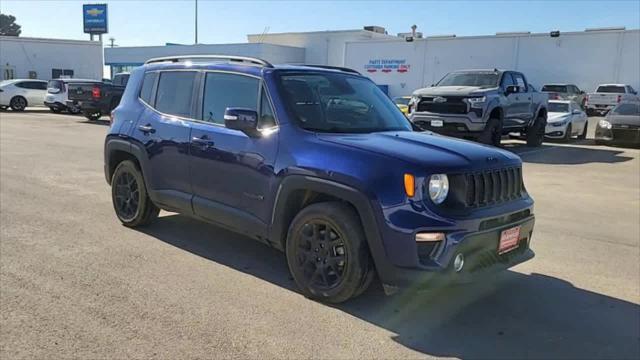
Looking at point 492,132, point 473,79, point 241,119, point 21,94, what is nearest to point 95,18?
point 21,94

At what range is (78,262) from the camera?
5.11 m

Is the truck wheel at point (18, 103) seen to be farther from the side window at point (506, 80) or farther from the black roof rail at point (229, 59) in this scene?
the black roof rail at point (229, 59)

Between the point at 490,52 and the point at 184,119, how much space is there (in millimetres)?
38547

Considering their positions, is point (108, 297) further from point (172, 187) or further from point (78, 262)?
point (172, 187)

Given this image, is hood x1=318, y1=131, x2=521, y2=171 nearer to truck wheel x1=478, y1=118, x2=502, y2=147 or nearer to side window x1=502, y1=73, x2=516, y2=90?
truck wheel x1=478, y1=118, x2=502, y2=147

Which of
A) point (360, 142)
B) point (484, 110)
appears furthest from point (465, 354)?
point (484, 110)

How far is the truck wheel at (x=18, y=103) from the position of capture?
29.0m

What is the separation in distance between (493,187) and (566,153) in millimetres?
12895

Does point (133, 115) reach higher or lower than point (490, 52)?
lower

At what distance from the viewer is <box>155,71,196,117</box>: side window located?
18.2 ft

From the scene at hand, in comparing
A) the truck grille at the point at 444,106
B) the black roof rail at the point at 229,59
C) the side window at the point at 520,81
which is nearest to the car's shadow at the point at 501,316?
the black roof rail at the point at 229,59

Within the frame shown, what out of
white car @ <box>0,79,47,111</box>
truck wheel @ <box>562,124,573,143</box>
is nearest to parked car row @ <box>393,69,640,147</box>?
truck wheel @ <box>562,124,573,143</box>

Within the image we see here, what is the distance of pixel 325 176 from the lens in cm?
416

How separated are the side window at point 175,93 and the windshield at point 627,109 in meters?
16.3
